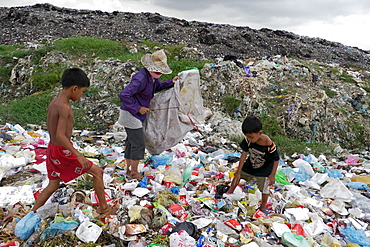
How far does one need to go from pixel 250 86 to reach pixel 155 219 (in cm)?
553

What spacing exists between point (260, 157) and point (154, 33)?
11849mm

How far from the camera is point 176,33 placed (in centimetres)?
1375

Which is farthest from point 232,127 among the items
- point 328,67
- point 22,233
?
point 328,67

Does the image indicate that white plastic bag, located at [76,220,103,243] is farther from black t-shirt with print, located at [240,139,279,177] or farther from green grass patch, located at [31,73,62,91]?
green grass patch, located at [31,73,62,91]

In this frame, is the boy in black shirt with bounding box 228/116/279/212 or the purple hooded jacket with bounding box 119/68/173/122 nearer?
the boy in black shirt with bounding box 228/116/279/212

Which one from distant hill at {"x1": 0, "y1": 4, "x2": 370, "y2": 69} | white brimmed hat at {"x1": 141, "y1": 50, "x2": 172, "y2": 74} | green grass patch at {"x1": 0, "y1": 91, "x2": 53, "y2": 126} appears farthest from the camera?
distant hill at {"x1": 0, "y1": 4, "x2": 370, "y2": 69}

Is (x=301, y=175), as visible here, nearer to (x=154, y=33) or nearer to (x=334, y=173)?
(x=334, y=173)

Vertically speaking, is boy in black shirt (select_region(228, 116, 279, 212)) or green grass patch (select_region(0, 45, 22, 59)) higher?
green grass patch (select_region(0, 45, 22, 59))

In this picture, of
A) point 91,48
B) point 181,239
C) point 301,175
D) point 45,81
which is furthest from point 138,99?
point 91,48

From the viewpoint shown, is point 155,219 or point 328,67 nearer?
point 155,219

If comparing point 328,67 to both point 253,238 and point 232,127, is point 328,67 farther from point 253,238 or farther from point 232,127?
point 253,238

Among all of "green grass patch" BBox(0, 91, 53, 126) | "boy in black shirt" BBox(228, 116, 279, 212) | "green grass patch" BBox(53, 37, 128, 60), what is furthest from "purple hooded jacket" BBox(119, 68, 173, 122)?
"green grass patch" BBox(53, 37, 128, 60)

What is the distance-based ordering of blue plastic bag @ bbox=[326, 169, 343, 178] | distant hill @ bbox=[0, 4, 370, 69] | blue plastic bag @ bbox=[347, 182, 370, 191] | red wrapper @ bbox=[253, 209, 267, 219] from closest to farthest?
red wrapper @ bbox=[253, 209, 267, 219] → blue plastic bag @ bbox=[347, 182, 370, 191] → blue plastic bag @ bbox=[326, 169, 343, 178] → distant hill @ bbox=[0, 4, 370, 69]

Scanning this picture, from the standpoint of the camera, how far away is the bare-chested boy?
2.06 meters
